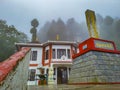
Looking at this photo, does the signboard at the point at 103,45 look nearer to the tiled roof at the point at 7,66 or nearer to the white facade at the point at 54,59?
the tiled roof at the point at 7,66

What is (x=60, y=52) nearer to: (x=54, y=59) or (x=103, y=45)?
(x=54, y=59)

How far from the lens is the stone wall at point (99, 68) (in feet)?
17.1

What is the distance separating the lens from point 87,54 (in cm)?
625

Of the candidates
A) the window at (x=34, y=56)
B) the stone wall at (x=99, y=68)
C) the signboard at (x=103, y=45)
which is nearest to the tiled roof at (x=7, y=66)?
the stone wall at (x=99, y=68)

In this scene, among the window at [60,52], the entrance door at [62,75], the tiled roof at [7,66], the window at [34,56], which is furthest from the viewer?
the window at [34,56]

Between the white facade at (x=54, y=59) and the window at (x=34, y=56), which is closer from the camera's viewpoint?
the white facade at (x=54, y=59)

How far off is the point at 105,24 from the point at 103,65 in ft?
140

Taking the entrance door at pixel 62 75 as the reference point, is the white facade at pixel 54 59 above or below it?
above

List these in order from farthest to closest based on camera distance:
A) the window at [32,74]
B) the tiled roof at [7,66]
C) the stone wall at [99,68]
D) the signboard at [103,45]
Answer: the window at [32,74]
the signboard at [103,45]
the stone wall at [99,68]
the tiled roof at [7,66]

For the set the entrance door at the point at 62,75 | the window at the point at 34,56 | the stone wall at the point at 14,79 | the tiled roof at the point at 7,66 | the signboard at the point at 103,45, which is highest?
the window at the point at 34,56

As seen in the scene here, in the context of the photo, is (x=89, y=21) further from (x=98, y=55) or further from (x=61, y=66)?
(x=61, y=66)


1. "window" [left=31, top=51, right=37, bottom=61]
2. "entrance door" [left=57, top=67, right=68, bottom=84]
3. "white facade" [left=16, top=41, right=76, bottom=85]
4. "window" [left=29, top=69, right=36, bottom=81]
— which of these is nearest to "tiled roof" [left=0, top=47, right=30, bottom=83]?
"white facade" [left=16, top=41, right=76, bottom=85]

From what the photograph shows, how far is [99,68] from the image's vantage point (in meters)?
5.36

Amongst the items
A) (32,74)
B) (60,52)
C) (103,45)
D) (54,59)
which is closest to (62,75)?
(54,59)
